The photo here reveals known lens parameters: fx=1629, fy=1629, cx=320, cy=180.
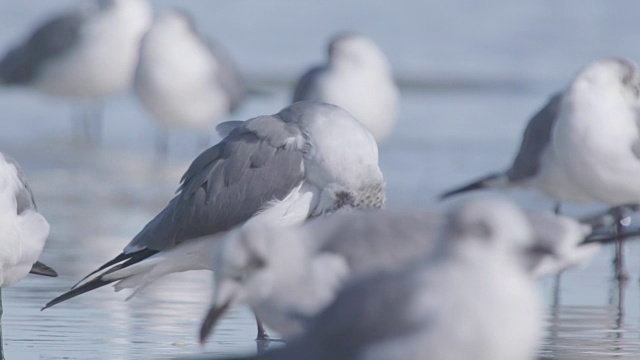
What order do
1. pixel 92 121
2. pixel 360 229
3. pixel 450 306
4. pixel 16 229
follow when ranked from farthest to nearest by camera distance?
pixel 92 121 < pixel 16 229 < pixel 360 229 < pixel 450 306

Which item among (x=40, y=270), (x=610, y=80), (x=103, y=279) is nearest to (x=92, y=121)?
(x=610, y=80)

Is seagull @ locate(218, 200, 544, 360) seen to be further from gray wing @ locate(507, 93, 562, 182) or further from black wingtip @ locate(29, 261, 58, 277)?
gray wing @ locate(507, 93, 562, 182)

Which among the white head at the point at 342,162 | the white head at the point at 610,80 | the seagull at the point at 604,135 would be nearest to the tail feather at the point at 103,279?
the white head at the point at 342,162

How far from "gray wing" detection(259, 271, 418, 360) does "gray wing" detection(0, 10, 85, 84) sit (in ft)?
35.2

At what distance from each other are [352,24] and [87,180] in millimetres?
9049

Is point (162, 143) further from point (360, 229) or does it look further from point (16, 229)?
point (360, 229)

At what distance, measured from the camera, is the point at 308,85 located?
10.4 metres

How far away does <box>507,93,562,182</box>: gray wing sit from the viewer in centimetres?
860

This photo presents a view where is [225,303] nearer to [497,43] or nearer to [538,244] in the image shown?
[538,244]

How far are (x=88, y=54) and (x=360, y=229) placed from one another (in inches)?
395

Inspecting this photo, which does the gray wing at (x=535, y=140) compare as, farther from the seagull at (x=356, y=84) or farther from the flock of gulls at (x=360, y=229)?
the seagull at (x=356, y=84)

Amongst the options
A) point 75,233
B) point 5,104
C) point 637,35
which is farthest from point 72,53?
point 637,35

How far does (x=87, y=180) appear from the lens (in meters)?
11.1

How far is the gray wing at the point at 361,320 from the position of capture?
3.71 m
